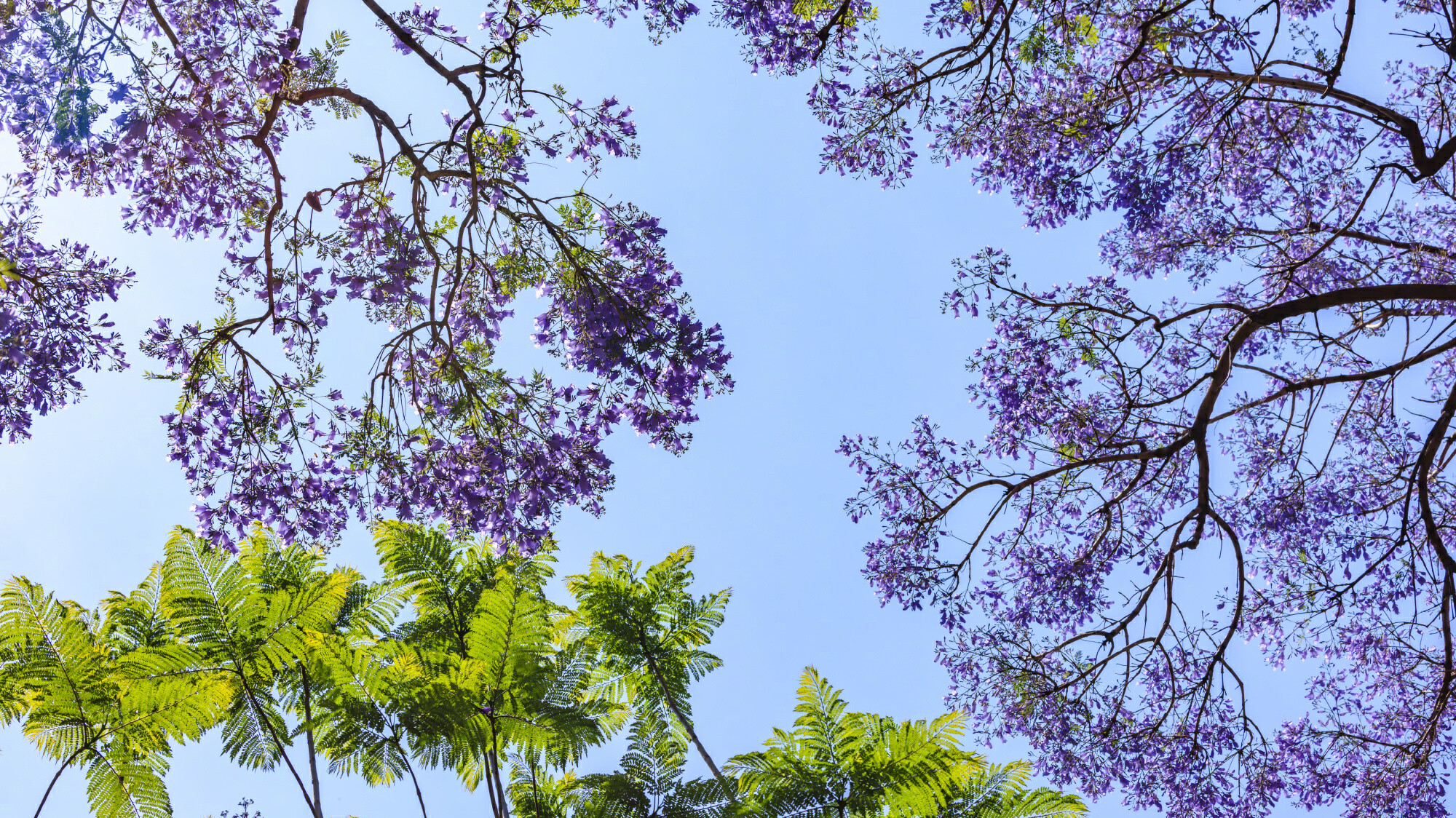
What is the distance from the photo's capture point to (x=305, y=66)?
606 centimetres

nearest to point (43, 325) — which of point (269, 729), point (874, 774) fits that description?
point (269, 729)

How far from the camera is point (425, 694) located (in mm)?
5973

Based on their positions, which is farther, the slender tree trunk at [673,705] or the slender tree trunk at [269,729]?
the slender tree trunk at [673,705]

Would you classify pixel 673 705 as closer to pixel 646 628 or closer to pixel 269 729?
pixel 646 628

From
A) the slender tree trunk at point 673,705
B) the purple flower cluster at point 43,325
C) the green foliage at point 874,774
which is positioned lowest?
the green foliage at point 874,774

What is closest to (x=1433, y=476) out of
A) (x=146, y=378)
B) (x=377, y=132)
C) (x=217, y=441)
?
(x=377, y=132)

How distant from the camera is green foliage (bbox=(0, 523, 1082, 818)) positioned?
5.34m

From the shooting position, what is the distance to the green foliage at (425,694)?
5344mm

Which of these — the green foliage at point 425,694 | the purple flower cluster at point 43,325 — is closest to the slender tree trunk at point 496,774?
the green foliage at point 425,694

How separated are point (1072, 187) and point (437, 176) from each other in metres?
6.53

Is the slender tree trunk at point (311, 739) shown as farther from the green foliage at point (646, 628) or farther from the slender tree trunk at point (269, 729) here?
the green foliage at point (646, 628)

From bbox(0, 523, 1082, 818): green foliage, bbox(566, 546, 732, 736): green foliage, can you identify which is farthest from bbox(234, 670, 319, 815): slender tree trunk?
bbox(566, 546, 732, 736): green foliage

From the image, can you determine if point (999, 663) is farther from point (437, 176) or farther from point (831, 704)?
point (437, 176)

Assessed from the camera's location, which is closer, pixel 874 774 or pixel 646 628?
pixel 874 774
